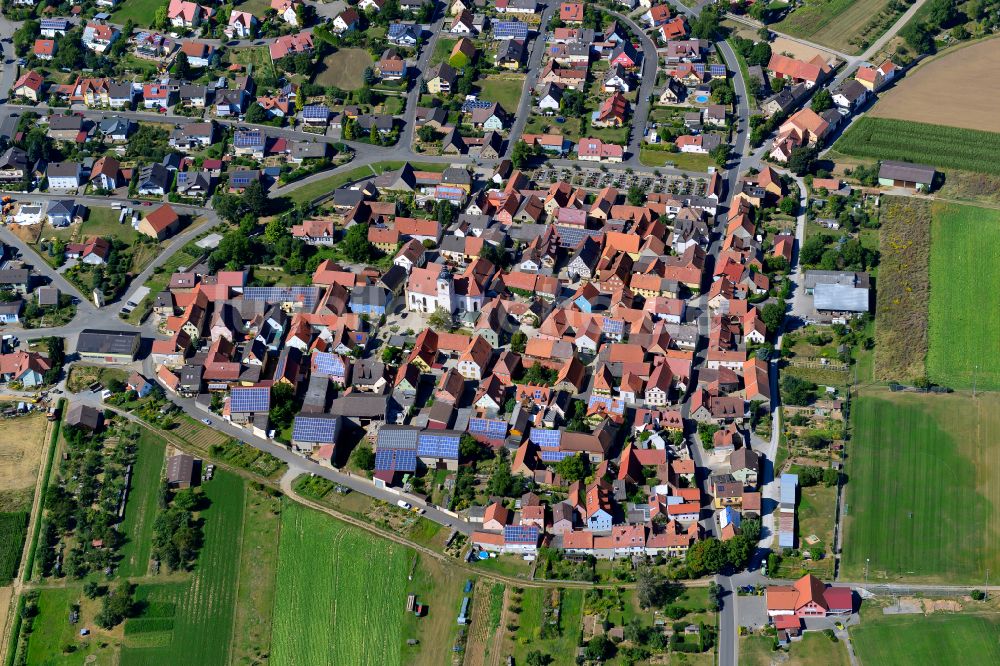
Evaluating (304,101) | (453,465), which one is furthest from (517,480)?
(304,101)

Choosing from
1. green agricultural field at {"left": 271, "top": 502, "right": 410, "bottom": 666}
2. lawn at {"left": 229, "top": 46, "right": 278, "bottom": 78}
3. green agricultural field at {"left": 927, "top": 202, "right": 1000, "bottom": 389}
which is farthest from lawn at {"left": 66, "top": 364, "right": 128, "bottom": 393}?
green agricultural field at {"left": 927, "top": 202, "right": 1000, "bottom": 389}

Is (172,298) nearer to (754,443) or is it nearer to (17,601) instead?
(17,601)

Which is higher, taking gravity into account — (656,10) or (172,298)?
(656,10)

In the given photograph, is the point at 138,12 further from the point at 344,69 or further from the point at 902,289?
the point at 902,289

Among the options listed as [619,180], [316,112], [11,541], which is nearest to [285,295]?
[11,541]

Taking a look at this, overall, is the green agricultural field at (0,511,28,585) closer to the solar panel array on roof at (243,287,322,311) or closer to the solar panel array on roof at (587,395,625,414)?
the solar panel array on roof at (243,287,322,311)
